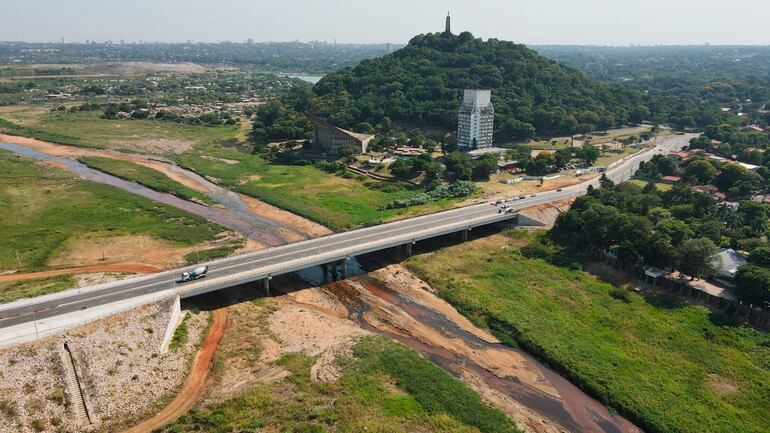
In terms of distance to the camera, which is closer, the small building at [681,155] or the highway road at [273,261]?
the highway road at [273,261]

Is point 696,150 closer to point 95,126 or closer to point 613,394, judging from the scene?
point 613,394

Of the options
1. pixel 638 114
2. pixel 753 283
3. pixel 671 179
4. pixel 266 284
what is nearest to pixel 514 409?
pixel 753 283

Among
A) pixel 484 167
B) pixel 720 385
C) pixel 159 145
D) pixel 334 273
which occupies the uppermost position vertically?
pixel 484 167

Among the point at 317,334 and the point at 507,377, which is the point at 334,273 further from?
the point at 507,377

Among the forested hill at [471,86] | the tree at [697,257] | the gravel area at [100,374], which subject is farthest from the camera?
the forested hill at [471,86]

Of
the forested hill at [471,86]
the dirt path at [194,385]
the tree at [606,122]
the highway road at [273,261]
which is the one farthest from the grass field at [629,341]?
the tree at [606,122]

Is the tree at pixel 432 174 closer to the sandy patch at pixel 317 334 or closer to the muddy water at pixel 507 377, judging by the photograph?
the muddy water at pixel 507 377

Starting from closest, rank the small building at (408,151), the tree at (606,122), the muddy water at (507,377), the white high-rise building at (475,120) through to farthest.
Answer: the muddy water at (507,377) < the white high-rise building at (475,120) < the small building at (408,151) < the tree at (606,122)

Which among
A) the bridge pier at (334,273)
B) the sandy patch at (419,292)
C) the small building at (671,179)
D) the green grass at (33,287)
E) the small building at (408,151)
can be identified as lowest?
the sandy patch at (419,292)
